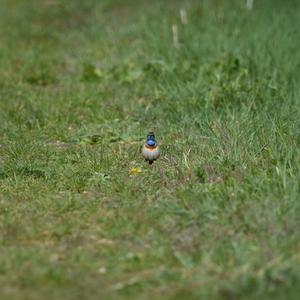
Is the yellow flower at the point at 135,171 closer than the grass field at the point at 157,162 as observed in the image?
No

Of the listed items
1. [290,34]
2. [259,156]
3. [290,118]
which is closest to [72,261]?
[259,156]

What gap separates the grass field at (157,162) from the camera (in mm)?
3291

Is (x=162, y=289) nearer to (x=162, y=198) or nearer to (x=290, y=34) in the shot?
(x=162, y=198)

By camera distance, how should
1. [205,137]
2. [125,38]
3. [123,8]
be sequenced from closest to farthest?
[205,137] < [125,38] < [123,8]

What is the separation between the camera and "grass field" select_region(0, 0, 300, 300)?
10.8ft

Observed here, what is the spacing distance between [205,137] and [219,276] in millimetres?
1765

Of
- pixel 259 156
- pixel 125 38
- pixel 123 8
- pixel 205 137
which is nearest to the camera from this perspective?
pixel 259 156

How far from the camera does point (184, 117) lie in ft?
17.8

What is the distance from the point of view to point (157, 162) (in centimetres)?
465

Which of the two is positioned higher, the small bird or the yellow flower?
the small bird

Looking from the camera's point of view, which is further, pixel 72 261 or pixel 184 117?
pixel 184 117

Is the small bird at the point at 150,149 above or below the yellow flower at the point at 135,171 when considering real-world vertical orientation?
above

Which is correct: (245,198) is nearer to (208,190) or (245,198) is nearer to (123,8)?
(208,190)

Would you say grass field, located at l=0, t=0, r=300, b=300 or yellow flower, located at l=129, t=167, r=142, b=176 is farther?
yellow flower, located at l=129, t=167, r=142, b=176
